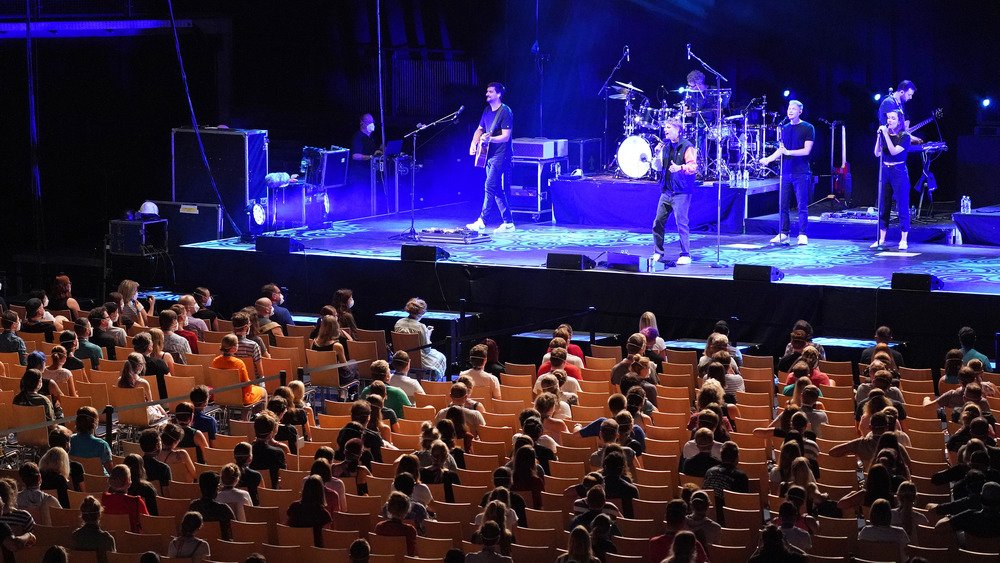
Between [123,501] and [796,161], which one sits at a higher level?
[796,161]

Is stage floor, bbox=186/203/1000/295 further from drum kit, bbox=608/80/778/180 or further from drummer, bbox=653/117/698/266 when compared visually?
drum kit, bbox=608/80/778/180

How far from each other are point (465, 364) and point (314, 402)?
1.98 m

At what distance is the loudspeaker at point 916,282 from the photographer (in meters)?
13.3

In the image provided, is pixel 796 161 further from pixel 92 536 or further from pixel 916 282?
pixel 92 536

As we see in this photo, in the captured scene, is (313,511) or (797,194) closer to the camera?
(313,511)

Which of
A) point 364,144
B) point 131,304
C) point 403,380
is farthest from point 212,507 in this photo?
point 364,144

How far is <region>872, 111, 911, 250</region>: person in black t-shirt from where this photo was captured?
15320 mm

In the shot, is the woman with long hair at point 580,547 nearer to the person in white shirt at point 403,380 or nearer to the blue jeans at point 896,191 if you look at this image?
the person in white shirt at point 403,380

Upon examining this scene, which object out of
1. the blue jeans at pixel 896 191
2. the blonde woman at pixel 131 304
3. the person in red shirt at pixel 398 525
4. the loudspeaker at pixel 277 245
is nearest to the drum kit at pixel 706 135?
the blue jeans at pixel 896 191

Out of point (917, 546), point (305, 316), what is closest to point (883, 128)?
point (305, 316)

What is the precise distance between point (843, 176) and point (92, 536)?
14.8 m

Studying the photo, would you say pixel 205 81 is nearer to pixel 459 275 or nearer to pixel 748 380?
pixel 459 275

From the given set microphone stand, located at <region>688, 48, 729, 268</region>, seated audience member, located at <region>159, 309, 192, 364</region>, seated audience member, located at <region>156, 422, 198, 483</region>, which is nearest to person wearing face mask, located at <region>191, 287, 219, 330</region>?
seated audience member, located at <region>159, 309, 192, 364</region>

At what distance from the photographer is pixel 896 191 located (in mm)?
15594
